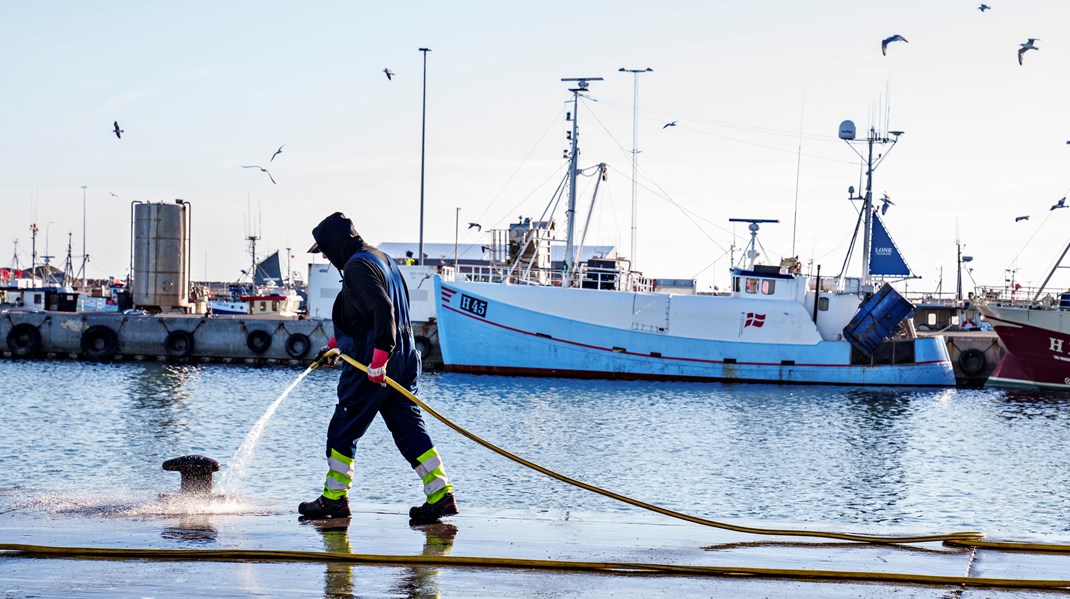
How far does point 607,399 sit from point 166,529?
85.5 ft

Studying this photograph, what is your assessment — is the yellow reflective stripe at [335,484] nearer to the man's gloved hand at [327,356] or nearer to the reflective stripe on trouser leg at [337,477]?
the reflective stripe on trouser leg at [337,477]

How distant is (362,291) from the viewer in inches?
257

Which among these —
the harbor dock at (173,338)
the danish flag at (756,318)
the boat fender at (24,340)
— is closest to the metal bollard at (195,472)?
the danish flag at (756,318)

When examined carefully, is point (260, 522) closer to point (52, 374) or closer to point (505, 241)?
point (52, 374)

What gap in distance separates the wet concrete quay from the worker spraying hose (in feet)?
0.54

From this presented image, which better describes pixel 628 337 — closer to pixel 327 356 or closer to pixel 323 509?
pixel 327 356

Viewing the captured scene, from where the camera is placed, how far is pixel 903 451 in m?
22.4

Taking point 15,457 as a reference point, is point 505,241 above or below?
above

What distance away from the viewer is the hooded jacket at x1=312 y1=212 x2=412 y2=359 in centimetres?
649

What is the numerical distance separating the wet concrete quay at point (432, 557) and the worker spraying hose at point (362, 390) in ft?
0.54

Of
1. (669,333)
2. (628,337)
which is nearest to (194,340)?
(628,337)

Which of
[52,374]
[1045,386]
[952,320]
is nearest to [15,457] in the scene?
[52,374]

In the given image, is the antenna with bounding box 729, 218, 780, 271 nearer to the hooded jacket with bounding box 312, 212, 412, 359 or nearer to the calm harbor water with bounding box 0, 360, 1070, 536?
the calm harbor water with bounding box 0, 360, 1070, 536

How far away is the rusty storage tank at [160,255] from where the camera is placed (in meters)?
48.8
